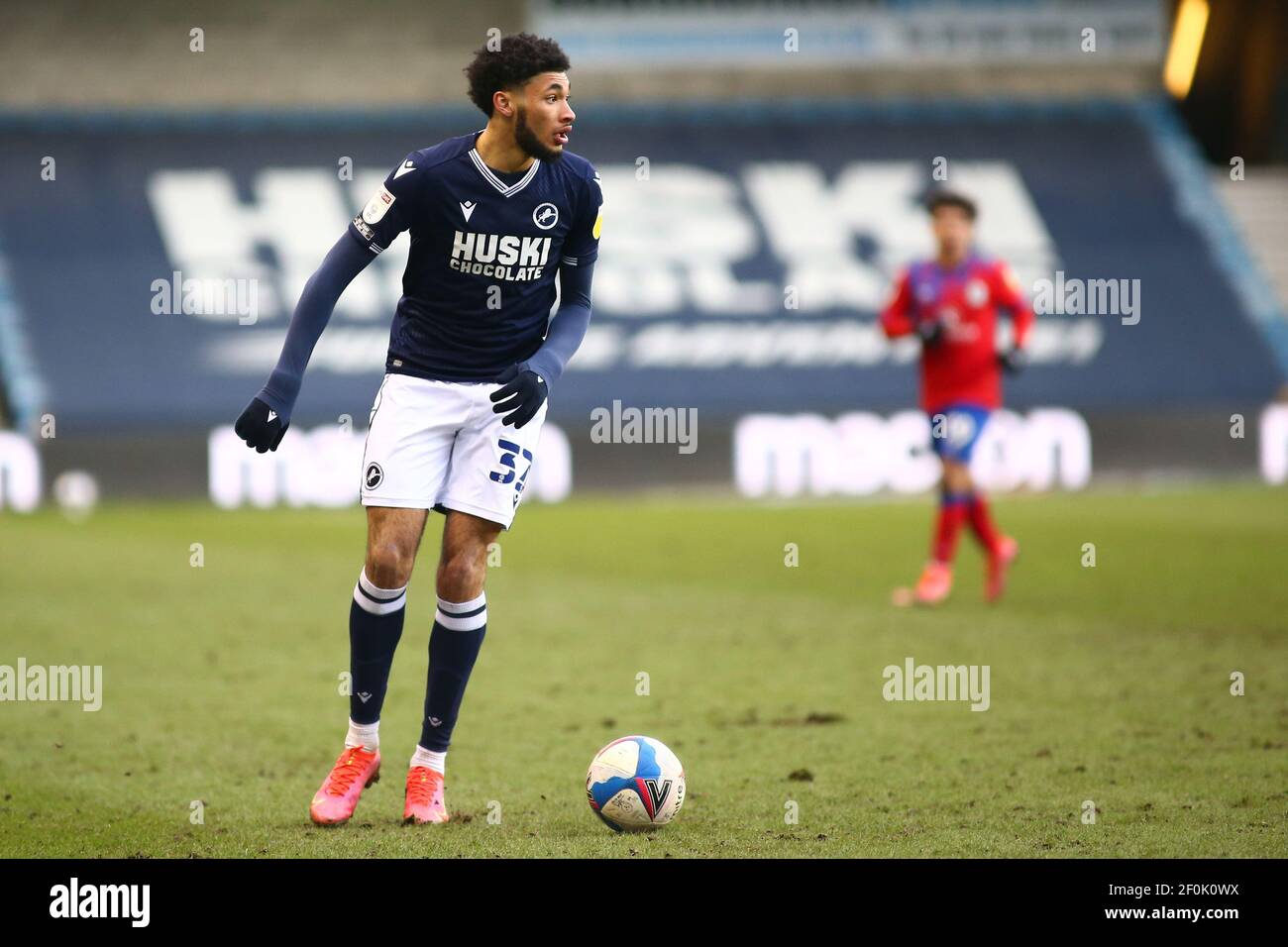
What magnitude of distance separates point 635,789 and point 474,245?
1553mm

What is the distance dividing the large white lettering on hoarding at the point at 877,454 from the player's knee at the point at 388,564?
14.3 m

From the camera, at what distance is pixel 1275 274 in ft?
81.6

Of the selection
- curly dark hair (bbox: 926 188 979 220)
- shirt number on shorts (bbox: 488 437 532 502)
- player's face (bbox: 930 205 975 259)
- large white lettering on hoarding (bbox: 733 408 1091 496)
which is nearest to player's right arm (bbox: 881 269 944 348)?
player's face (bbox: 930 205 975 259)

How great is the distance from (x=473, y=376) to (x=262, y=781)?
1.44 metres

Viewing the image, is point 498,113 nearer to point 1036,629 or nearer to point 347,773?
point 347,773

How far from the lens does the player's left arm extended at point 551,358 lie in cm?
495

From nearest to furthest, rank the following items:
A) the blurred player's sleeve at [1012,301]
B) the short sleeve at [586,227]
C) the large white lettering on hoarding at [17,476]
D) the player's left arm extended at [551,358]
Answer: the player's left arm extended at [551,358], the short sleeve at [586,227], the blurred player's sleeve at [1012,301], the large white lettering on hoarding at [17,476]

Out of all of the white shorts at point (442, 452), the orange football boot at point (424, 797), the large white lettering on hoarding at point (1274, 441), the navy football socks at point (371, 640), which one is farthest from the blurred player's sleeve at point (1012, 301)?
the large white lettering on hoarding at point (1274, 441)

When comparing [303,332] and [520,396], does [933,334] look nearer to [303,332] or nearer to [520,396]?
[520,396]

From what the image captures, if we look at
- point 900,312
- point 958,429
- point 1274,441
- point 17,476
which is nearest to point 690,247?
point 1274,441

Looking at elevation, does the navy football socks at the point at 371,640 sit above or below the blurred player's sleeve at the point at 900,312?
below

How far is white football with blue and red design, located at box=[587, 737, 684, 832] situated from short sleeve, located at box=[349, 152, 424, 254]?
5.03 feet

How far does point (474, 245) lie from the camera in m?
5.02

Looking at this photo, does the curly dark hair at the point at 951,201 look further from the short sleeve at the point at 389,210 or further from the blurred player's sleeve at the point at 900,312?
the short sleeve at the point at 389,210
